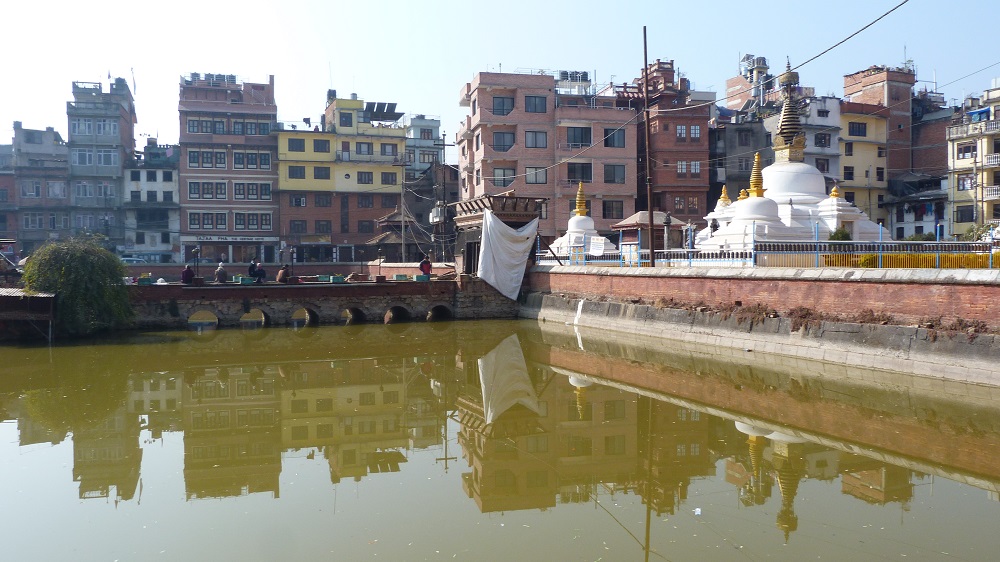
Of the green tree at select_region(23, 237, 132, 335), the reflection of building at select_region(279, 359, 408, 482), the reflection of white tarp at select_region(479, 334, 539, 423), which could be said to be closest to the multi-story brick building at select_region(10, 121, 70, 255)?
the green tree at select_region(23, 237, 132, 335)

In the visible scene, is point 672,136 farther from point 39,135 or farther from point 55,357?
point 39,135

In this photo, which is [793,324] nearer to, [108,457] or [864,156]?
[108,457]

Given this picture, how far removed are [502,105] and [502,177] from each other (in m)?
4.90

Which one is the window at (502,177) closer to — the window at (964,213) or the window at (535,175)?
the window at (535,175)

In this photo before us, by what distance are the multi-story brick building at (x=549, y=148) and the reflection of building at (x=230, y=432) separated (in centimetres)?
3194

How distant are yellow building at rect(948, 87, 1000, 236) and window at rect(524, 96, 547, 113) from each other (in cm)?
2746

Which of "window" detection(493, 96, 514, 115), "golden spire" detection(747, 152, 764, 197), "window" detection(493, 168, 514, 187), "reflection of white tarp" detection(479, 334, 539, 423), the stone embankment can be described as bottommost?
"reflection of white tarp" detection(479, 334, 539, 423)

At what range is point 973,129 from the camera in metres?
48.8

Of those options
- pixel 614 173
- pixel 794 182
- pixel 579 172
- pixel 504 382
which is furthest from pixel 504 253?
pixel 614 173

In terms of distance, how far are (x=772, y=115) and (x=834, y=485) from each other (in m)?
50.5

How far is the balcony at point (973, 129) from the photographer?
156 feet

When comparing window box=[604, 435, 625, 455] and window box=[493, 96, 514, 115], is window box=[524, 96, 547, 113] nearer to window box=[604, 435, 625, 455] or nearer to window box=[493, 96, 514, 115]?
window box=[493, 96, 514, 115]

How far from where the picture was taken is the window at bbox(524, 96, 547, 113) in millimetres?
50031

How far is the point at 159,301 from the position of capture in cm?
2955
